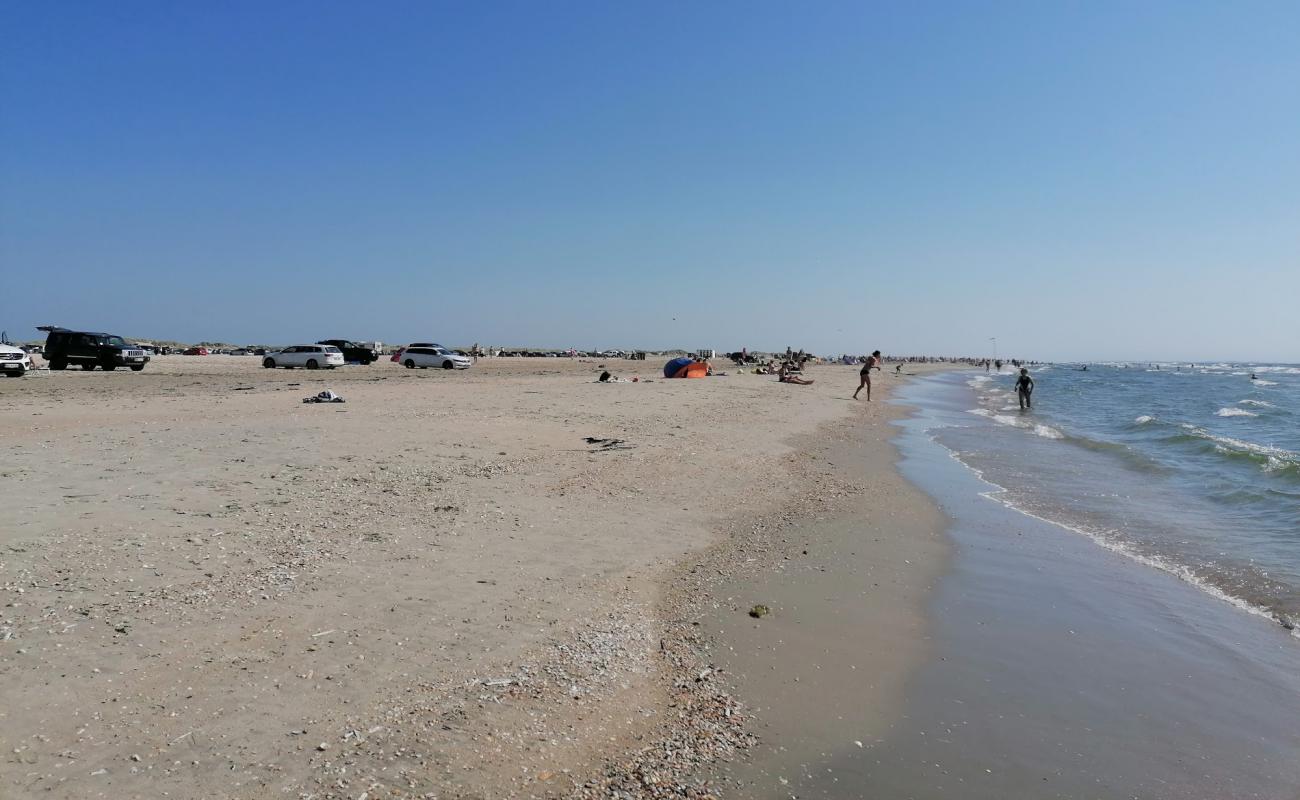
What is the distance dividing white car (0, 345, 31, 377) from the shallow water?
33604mm

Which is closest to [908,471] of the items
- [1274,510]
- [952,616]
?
[1274,510]

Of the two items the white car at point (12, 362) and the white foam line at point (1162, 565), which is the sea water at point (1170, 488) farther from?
the white car at point (12, 362)

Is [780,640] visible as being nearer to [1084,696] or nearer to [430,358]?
[1084,696]

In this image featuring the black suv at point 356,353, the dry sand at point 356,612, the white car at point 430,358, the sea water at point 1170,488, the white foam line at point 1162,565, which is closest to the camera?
the dry sand at point 356,612

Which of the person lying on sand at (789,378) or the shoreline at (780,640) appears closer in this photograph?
the shoreline at (780,640)

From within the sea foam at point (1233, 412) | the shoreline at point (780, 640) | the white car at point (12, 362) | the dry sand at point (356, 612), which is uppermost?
the white car at point (12, 362)

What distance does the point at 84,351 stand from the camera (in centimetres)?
3177

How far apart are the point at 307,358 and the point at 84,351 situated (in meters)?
11.0

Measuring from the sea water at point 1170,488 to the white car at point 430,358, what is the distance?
102ft

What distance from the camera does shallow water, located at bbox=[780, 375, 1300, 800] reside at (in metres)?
3.96

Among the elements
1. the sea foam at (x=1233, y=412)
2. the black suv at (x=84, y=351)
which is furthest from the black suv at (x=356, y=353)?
the sea foam at (x=1233, y=412)

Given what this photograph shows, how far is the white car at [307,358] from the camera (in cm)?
4122

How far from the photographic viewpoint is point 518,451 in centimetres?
1244

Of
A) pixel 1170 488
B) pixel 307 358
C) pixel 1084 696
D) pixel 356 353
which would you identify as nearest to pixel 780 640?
pixel 1084 696
